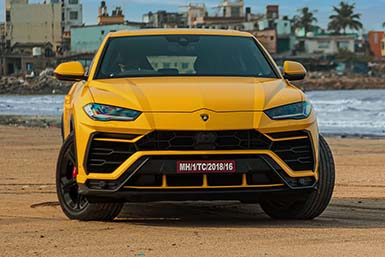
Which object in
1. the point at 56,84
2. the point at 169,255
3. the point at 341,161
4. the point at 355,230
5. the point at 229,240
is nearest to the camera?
the point at 169,255

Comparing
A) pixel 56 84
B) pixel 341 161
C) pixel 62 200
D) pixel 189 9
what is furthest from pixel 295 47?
pixel 62 200

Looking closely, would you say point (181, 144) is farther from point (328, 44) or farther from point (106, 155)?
point (328, 44)

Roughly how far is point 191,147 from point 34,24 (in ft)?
391

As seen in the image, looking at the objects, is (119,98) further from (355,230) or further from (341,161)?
(341,161)

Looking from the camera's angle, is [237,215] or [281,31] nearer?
[237,215]

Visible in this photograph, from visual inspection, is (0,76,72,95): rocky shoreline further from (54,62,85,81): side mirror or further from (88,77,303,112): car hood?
(88,77,303,112): car hood

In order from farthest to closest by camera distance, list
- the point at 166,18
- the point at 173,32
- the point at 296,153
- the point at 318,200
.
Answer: the point at 166,18 → the point at 173,32 → the point at 318,200 → the point at 296,153

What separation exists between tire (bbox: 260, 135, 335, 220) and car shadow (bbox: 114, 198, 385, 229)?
0.29 ft

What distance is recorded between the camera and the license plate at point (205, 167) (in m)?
6.88

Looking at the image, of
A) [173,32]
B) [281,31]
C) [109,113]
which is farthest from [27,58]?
[109,113]

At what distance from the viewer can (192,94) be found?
7207 mm

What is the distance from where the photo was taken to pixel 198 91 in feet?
23.8

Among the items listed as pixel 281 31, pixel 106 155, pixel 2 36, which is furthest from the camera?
pixel 281 31

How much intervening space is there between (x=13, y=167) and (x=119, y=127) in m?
7.02
